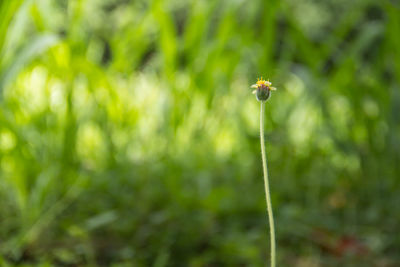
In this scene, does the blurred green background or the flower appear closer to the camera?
the flower

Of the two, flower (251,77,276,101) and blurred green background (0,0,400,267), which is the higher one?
blurred green background (0,0,400,267)

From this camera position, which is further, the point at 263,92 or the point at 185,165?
the point at 185,165

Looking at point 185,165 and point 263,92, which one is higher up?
point 185,165

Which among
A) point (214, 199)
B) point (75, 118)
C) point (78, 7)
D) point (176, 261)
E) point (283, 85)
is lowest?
point (176, 261)

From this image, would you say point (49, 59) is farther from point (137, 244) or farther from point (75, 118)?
point (137, 244)

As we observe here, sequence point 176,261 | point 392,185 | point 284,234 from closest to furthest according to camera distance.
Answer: point 176,261 < point 284,234 < point 392,185

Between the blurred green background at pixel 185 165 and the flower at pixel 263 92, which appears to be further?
the blurred green background at pixel 185 165

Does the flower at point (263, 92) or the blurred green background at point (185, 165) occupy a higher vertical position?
the blurred green background at point (185, 165)

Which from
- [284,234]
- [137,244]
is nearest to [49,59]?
[137,244]
